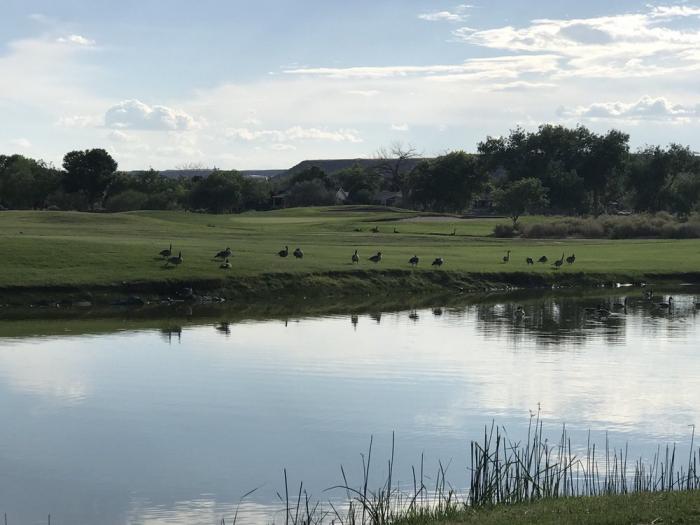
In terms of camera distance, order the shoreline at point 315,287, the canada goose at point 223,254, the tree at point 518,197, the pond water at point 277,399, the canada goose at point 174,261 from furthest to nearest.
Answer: the tree at point 518,197
the canada goose at point 223,254
the canada goose at point 174,261
the shoreline at point 315,287
the pond water at point 277,399

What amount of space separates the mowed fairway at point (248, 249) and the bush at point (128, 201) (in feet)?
154

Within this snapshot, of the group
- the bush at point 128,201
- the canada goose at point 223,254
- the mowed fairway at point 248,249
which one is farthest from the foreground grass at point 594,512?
the bush at point 128,201

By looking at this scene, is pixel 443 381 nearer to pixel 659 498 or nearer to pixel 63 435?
pixel 63 435

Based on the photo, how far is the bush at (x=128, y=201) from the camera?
175000 mm

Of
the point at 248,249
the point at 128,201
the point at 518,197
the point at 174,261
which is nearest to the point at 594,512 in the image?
the point at 174,261

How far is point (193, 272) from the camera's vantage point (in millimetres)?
62094

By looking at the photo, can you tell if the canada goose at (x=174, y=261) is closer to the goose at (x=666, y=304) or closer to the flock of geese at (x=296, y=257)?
the flock of geese at (x=296, y=257)

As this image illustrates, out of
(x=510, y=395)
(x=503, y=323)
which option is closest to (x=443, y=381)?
(x=510, y=395)

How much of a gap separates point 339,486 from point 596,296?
48.9m

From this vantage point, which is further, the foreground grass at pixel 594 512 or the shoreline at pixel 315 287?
the shoreline at pixel 315 287

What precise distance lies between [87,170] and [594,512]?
16597 cm

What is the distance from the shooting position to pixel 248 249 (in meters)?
74.8

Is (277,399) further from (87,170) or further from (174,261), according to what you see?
(87,170)

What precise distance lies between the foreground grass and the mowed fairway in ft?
144
